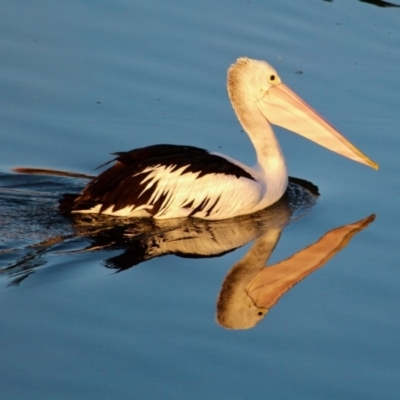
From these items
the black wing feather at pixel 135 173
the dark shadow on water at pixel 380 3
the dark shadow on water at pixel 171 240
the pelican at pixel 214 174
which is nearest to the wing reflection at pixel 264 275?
the dark shadow on water at pixel 171 240

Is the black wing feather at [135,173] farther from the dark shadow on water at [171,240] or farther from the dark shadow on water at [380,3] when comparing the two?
the dark shadow on water at [380,3]

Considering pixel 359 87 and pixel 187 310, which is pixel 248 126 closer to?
pixel 359 87

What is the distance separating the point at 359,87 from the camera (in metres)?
8.95

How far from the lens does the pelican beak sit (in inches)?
299

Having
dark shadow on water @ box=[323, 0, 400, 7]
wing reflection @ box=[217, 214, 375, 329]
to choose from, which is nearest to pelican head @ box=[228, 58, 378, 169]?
wing reflection @ box=[217, 214, 375, 329]

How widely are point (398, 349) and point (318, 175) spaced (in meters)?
2.47

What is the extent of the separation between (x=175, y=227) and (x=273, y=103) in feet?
4.25

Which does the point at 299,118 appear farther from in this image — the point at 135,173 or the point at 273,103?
the point at 135,173

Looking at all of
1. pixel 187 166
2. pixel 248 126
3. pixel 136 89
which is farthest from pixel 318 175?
pixel 136 89

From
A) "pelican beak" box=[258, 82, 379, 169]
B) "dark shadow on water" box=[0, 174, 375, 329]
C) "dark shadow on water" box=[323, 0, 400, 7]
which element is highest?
"dark shadow on water" box=[323, 0, 400, 7]

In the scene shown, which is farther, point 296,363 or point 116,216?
point 116,216

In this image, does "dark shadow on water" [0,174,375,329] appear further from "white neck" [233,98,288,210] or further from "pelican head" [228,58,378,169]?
"pelican head" [228,58,378,169]

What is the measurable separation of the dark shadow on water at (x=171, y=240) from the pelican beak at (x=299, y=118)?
365mm

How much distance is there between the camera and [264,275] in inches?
250
